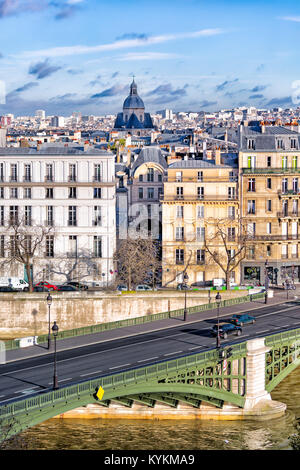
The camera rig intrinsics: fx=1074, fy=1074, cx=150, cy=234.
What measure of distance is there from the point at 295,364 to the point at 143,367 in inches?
419

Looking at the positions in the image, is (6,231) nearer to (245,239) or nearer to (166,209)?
(166,209)

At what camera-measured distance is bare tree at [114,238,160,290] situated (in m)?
69.0

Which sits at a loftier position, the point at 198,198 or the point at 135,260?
the point at 198,198

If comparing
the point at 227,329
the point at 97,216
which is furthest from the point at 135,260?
the point at 227,329

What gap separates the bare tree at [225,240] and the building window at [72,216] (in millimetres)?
8820

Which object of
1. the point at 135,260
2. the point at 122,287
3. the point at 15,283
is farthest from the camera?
the point at 122,287

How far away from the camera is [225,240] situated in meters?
71.3

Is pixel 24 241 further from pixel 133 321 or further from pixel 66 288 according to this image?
pixel 133 321

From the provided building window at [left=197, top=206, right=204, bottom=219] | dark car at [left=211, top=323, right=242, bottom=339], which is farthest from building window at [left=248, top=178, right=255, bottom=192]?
dark car at [left=211, top=323, right=242, bottom=339]

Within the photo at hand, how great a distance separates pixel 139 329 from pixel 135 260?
41.9 feet

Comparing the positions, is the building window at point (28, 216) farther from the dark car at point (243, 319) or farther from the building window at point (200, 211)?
the dark car at point (243, 319)

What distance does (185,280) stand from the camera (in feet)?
234

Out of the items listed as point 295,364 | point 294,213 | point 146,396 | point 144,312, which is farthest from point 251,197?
point 146,396
